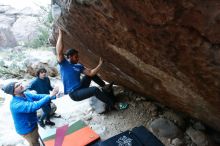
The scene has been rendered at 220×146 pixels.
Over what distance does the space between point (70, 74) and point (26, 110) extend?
3.91 feet

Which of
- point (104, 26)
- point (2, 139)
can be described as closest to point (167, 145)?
point (104, 26)

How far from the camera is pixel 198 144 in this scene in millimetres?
5426

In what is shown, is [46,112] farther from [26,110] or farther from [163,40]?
[163,40]

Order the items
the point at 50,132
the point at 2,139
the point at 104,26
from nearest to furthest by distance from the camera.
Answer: the point at 104,26
the point at 50,132
the point at 2,139

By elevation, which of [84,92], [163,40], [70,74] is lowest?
[84,92]

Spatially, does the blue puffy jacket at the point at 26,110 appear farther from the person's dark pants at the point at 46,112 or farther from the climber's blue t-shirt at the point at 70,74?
the person's dark pants at the point at 46,112

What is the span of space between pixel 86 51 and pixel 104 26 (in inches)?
92.1

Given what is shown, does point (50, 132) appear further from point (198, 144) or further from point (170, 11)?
point (170, 11)

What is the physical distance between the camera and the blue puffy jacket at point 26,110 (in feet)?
14.7

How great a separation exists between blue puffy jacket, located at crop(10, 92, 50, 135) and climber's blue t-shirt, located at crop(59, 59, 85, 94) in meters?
0.65

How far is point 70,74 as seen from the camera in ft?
17.6

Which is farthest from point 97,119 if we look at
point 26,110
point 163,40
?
point 163,40

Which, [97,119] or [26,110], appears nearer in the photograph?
[26,110]

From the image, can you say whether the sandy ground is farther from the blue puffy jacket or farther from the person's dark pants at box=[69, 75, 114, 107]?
the blue puffy jacket
